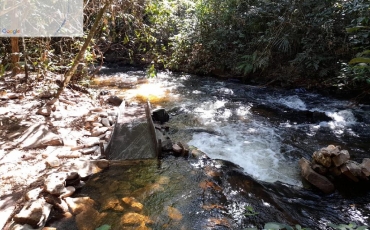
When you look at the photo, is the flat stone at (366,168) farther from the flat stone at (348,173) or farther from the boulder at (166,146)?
the boulder at (166,146)

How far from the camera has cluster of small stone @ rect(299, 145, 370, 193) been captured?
3252 mm

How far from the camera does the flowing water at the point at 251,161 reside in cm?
275

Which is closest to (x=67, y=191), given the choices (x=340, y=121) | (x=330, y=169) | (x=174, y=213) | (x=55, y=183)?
(x=55, y=183)

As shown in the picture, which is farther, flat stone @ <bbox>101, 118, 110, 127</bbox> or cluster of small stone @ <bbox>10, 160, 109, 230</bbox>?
flat stone @ <bbox>101, 118, 110, 127</bbox>

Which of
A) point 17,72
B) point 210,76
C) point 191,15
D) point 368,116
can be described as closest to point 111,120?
point 17,72

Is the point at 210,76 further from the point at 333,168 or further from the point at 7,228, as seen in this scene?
the point at 7,228

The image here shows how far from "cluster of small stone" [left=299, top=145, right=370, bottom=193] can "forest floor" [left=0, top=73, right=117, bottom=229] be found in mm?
2806

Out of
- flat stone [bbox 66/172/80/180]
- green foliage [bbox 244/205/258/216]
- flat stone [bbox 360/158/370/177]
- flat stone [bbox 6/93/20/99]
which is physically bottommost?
green foliage [bbox 244/205/258/216]

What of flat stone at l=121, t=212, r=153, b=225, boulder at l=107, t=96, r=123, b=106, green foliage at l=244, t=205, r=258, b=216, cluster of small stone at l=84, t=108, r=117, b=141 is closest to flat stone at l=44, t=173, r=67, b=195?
flat stone at l=121, t=212, r=153, b=225

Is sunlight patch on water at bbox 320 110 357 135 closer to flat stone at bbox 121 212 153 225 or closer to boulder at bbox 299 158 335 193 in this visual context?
boulder at bbox 299 158 335 193

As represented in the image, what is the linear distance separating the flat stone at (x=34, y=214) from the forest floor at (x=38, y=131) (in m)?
0.13

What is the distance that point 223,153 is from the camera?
421 centimetres

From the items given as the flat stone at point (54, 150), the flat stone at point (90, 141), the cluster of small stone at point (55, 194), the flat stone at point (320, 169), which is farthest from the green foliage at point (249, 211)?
the flat stone at point (54, 150)

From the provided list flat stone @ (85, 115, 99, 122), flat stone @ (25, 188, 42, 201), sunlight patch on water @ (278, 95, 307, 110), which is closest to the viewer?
flat stone @ (25, 188, 42, 201)
